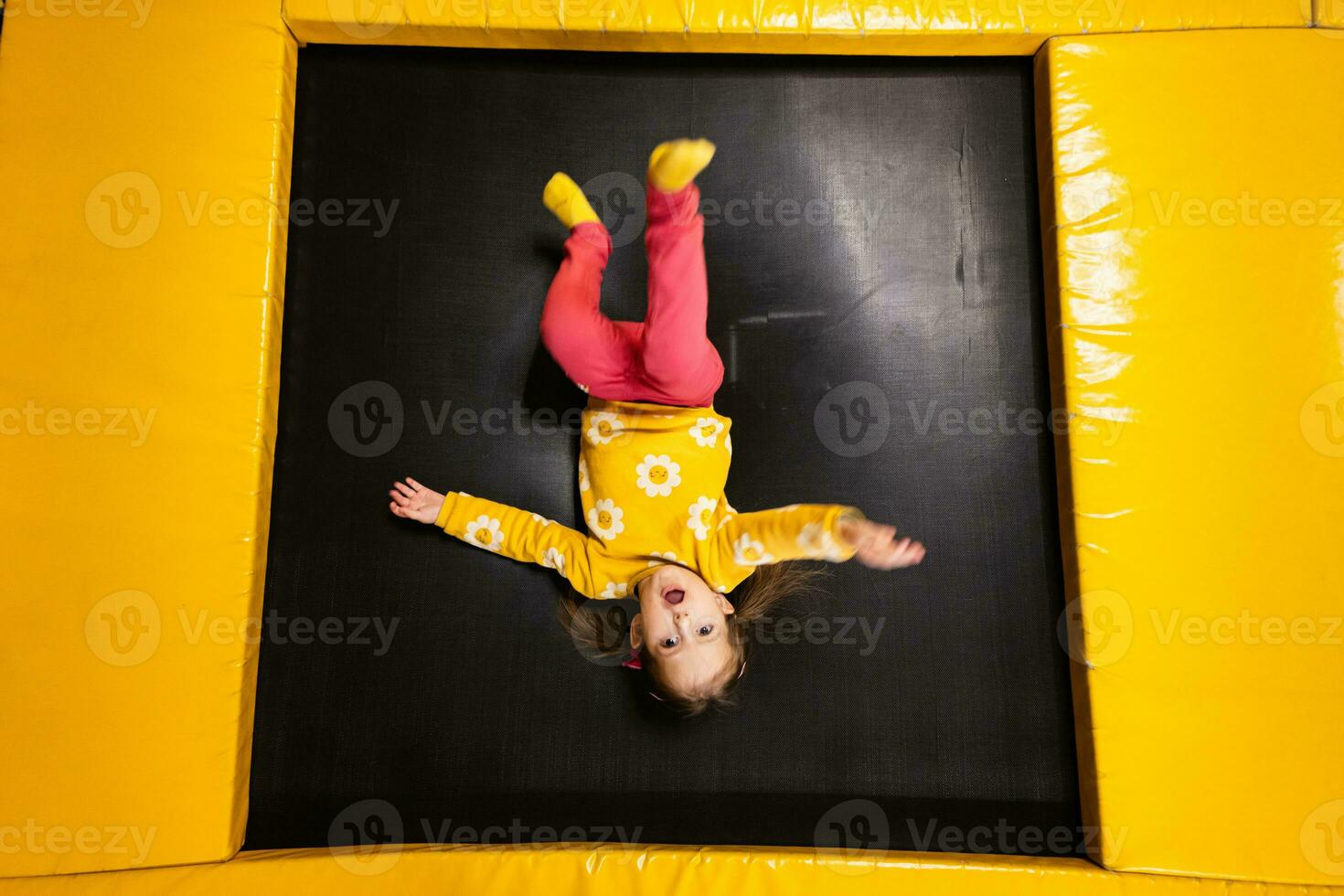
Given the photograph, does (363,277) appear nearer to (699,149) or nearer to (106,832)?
(699,149)

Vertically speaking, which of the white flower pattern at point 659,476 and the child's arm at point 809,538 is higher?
the white flower pattern at point 659,476

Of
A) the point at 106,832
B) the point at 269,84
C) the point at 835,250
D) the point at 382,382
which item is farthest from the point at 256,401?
the point at 835,250

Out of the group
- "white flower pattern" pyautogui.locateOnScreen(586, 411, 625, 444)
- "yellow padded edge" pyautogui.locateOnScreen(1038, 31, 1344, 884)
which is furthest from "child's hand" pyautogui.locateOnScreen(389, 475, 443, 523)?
"yellow padded edge" pyautogui.locateOnScreen(1038, 31, 1344, 884)

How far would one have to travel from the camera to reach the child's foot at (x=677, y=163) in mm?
1118

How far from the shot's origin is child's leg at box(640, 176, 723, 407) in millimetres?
1224

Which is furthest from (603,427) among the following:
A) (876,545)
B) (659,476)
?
(876,545)

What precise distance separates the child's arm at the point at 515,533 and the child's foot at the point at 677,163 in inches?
27.7

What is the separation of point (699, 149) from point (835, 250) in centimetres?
69

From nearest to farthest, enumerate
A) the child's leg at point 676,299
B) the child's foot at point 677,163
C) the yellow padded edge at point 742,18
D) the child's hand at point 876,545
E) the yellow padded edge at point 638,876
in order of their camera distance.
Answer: the child's foot at point 677,163 < the child's leg at point 676,299 < the child's hand at point 876,545 < the yellow padded edge at point 638,876 < the yellow padded edge at point 742,18

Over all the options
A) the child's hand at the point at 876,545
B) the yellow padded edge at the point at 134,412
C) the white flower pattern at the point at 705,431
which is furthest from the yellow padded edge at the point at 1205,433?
the yellow padded edge at the point at 134,412

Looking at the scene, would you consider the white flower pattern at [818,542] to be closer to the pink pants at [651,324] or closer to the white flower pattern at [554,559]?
the pink pants at [651,324]

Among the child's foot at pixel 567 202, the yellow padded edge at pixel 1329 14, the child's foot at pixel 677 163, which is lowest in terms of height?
the child's foot at pixel 677 163

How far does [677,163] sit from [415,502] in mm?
875

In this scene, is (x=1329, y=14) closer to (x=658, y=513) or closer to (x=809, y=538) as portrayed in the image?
(x=809, y=538)
